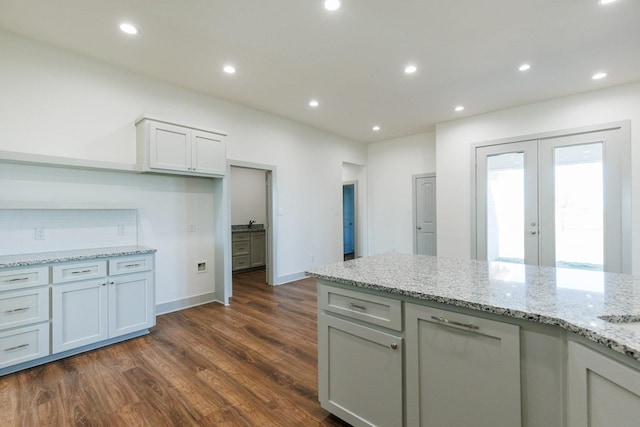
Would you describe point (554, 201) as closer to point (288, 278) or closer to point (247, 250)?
point (288, 278)

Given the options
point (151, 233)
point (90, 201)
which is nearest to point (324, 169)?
point (151, 233)

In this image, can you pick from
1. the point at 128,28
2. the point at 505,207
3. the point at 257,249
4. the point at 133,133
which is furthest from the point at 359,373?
the point at 257,249

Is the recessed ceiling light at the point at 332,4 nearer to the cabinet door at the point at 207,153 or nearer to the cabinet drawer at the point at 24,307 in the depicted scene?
the cabinet door at the point at 207,153

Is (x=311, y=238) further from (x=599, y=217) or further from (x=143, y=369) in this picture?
(x=599, y=217)

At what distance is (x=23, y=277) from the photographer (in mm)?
2328

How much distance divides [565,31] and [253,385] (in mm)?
3969

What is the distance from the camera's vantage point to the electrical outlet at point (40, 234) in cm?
275

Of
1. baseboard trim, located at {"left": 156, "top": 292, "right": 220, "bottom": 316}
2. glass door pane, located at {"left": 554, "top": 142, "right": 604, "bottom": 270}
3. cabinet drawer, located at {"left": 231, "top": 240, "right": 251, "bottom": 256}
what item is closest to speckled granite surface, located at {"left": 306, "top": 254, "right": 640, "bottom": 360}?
baseboard trim, located at {"left": 156, "top": 292, "right": 220, "bottom": 316}

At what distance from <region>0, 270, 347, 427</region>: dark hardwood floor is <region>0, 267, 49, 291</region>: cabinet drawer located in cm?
70

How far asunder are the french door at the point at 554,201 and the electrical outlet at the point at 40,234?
5.58 m

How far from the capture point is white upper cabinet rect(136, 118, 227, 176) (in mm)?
3141

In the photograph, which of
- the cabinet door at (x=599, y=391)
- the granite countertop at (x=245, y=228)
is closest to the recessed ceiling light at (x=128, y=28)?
the cabinet door at (x=599, y=391)

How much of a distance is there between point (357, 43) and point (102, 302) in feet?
11.3

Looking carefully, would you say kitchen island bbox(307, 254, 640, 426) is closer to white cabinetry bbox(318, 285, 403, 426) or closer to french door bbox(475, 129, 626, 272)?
white cabinetry bbox(318, 285, 403, 426)
